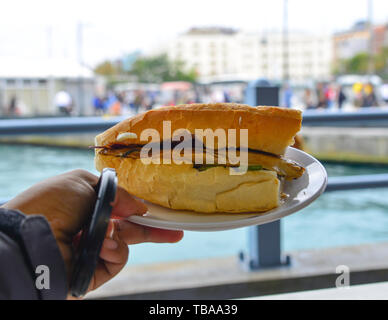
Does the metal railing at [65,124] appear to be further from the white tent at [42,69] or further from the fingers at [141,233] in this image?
the white tent at [42,69]

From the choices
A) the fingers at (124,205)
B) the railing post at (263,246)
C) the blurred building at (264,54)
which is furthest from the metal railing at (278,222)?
the blurred building at (264,54)

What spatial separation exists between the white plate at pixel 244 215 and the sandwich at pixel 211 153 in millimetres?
24

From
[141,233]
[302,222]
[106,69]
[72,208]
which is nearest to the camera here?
[72,208]

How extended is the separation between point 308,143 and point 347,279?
1466cm

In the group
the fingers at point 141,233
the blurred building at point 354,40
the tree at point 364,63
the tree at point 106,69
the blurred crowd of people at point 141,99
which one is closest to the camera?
the fingers at point 141,233

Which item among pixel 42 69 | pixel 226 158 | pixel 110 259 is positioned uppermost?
pixel 42 69

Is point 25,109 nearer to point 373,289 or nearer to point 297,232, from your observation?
point 297,232

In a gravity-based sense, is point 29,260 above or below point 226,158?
below

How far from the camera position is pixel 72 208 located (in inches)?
34.5

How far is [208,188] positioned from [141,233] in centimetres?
22

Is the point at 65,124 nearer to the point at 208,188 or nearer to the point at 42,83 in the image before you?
the point at 208,188

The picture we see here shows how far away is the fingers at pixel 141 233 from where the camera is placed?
3.59 feet

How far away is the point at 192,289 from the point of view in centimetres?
257

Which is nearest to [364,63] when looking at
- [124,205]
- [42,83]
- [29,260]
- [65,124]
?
[42,83]
